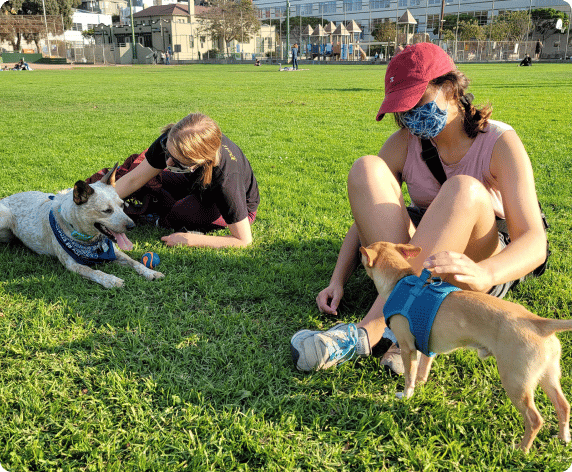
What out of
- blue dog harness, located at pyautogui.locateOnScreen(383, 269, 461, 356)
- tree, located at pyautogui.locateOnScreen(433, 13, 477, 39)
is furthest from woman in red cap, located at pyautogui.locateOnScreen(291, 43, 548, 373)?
tree, located at pyautogui.locateOnScreen(433, 13, 477, 39)

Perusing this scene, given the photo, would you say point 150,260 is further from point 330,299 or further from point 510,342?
point 510,342

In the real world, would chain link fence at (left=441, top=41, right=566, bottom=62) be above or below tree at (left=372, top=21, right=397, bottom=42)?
below

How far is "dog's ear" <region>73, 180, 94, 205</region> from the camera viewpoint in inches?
144

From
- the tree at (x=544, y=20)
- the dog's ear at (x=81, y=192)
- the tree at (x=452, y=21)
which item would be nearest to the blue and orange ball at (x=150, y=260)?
the dog's ear at (x=81, y=192)

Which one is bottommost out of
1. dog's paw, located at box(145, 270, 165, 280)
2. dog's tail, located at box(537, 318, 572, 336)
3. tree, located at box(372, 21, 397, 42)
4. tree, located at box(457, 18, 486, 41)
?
dog's paw, located at box(145, 270, 165, 280)

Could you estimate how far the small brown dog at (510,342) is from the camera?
1908 mm

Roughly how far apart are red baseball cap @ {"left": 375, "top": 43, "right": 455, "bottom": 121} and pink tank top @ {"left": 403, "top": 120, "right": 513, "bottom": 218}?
1.60 feet

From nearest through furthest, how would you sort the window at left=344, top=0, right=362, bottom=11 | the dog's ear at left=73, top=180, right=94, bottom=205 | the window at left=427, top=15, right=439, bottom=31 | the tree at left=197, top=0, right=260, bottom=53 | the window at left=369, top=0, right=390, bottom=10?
the dog's ear at left=73, top=180, right=94, bottom=205 → the tree at left=197, top=0, right=260, bottom=53 → the window at left=427, top=15, right=439, bottom=31 → the window at left=369, top=0, right=390, bottom=10 → the window at left=344, top=0, right=362, bottom=11

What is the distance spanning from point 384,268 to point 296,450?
1.02 m

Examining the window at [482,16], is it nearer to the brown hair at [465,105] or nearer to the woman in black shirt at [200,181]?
the woman in black shirt at [200,181]

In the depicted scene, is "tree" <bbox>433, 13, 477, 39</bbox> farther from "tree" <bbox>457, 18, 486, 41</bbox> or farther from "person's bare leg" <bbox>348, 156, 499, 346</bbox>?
"person's bare leg" <bbox>348, 156, 499, 346</bbox>

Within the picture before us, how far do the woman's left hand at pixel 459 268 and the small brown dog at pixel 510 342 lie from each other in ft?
0.26

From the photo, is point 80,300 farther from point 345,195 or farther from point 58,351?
point 345,195

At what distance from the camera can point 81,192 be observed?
370 centimetres
